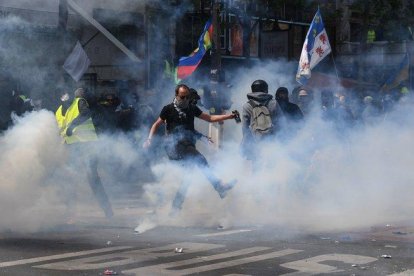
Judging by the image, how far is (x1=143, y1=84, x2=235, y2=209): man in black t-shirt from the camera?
10250 mm

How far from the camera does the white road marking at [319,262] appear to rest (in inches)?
288

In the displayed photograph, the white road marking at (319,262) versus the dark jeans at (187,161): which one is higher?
the dark jeans at (187,161)

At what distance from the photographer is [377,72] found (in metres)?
25.8

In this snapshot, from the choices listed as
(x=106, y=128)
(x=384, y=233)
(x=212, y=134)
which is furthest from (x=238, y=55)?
(x=384, y=233)

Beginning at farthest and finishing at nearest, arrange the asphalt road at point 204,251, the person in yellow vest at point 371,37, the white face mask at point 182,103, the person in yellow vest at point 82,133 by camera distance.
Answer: the person in yellow vest at point 371,37
the person in yellow vest at point 82,133
the white face mask at point 182,103
the asphalt road at point 204,251

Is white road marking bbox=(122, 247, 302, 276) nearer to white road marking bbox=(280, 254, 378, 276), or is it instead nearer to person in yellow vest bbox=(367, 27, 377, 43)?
white road marking bbox=(280, 254, 378, 276)

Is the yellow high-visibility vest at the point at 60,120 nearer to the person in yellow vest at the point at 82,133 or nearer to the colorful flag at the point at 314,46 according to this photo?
the person in yellow vest at the point at 82,133

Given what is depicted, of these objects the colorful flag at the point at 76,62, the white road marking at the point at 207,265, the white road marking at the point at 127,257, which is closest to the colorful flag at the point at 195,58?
the colorful flag at the point at 76,62

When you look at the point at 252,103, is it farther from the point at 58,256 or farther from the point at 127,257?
the point at 58,256

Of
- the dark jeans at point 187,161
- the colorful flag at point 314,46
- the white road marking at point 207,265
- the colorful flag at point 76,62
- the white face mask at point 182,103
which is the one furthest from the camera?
the colorful flag at point 314,46

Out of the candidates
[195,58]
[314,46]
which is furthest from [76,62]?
[314,46]

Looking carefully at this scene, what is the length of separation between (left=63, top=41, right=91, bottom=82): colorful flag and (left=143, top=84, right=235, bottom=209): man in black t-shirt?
4525mm

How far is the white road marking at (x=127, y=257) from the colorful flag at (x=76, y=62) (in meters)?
6.54

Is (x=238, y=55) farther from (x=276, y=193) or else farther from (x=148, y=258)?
(x=148, y=258)
